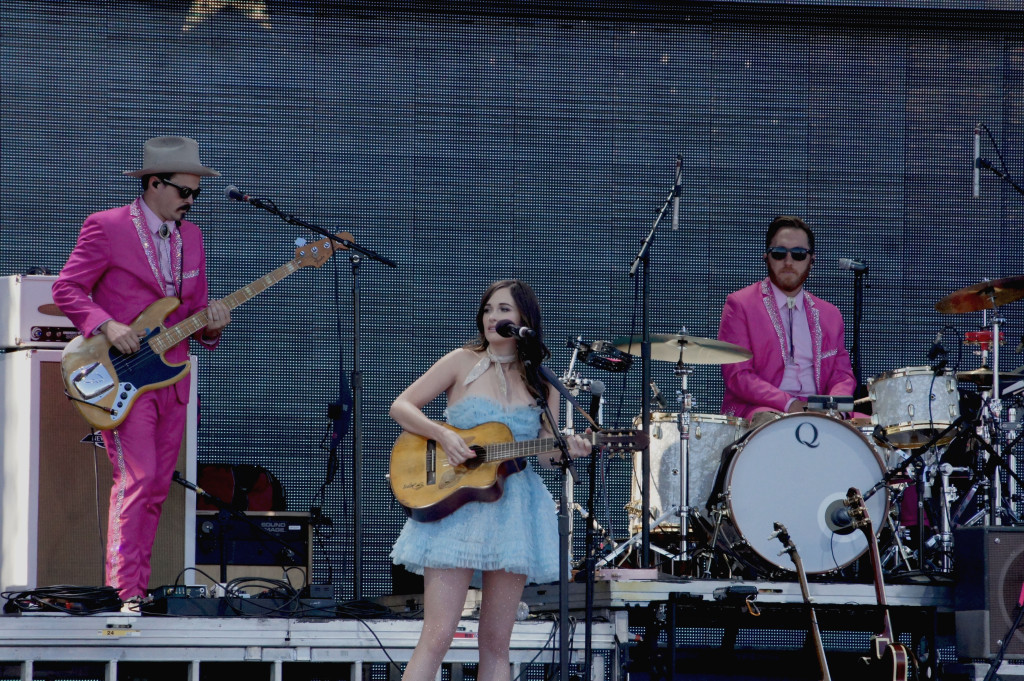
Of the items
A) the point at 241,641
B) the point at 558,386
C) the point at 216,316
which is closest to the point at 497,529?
the point at 558,386

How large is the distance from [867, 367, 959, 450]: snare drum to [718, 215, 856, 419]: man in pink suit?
0.65ft

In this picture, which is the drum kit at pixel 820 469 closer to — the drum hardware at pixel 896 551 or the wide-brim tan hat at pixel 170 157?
the drum hardware at pixel 896 551

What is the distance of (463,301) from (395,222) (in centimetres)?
62

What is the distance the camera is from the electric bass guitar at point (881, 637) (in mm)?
4797

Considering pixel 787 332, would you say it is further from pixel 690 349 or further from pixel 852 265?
pixel 690 349

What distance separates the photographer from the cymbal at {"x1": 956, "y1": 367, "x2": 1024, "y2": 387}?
6.42 metres

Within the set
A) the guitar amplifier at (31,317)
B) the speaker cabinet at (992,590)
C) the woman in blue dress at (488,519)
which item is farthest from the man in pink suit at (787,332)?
the guitar amplifier at (31,317)

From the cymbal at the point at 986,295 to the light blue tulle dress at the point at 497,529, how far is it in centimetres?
283

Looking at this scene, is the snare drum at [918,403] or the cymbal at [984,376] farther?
the cymbal at [984,376]

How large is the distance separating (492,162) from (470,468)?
4.01 metres

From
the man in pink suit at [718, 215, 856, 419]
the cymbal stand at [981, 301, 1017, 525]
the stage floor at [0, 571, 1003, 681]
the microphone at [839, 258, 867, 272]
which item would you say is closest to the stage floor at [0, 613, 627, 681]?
the stage floor at [0, 571, 1003, 681]

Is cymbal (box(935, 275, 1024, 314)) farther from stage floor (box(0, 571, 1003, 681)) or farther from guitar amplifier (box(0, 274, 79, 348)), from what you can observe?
guitar amplifier (box(0, 274, 79, 348))

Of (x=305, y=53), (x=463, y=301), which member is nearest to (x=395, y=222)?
(x=463, y=301)

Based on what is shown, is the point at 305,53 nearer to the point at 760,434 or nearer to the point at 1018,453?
the point at 760,434
